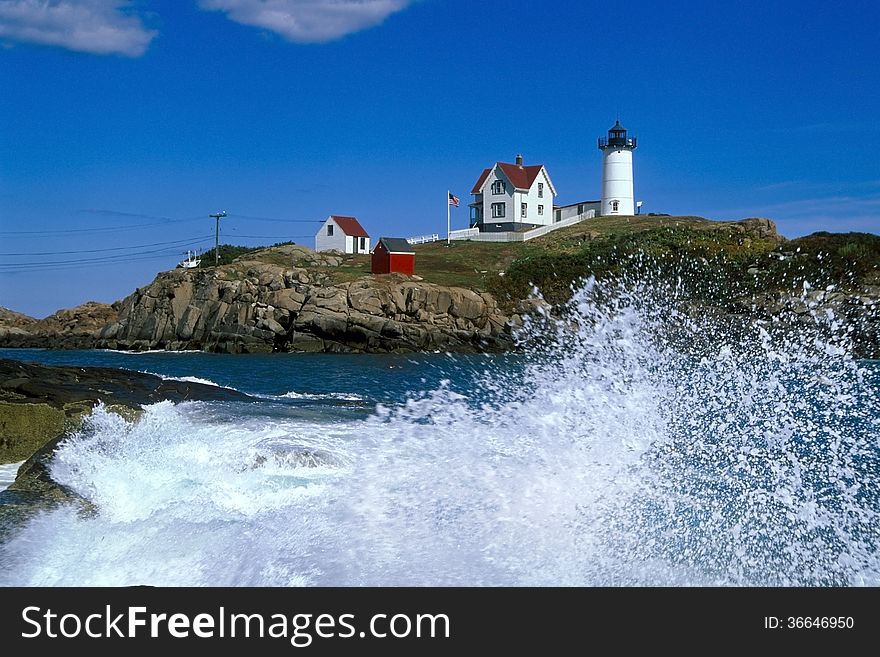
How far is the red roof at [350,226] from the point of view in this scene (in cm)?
7516

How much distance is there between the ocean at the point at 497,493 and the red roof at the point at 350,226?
58.2 metres

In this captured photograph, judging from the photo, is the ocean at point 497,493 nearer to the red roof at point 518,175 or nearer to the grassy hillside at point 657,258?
the grassy hillside at point 657,258

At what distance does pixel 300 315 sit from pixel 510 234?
32.3 metres

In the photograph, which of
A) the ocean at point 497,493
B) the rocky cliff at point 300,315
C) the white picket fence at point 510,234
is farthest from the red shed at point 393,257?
the ocean at point 497,493

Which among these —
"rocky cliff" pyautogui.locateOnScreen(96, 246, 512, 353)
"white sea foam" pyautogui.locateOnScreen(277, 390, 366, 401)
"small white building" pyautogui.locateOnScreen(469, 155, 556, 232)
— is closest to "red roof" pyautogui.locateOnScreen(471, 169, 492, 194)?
"small white building" pyautogui.locateOnScreen(469, 155, 556, 232)

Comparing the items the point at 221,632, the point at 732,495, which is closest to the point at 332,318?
the point at 732,495

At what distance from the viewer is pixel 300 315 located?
50875 millimetres

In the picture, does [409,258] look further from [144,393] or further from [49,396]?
[49,396]

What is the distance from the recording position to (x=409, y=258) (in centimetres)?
6169

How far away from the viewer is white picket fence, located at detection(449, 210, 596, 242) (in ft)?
256

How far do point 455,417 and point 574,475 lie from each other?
224 inches

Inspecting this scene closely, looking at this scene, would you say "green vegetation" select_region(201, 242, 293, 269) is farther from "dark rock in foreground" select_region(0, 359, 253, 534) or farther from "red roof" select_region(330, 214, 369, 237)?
"dark rock in foreground" select_region(0, 359, 253, 534)

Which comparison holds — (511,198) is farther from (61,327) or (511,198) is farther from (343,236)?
(61,327)

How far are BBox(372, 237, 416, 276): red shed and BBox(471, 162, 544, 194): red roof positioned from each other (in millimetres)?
22508
